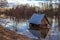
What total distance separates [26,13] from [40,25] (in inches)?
335

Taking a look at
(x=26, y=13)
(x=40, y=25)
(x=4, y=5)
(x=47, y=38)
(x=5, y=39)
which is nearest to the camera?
(x=5, y=39)

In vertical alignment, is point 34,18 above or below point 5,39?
below

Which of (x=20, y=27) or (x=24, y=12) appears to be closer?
(x=20, y=27)

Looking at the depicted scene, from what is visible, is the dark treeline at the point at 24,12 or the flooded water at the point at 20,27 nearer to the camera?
the flooded water at the point at 20,27

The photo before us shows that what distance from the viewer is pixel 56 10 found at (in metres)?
21.9

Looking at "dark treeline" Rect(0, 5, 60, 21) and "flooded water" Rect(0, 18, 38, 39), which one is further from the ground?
"flooded water" Rect(0, 18, 38, 39)

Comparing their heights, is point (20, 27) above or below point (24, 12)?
above

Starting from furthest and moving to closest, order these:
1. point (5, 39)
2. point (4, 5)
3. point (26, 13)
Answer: point (4, 5) < point (26, 13) < point (5, 39)

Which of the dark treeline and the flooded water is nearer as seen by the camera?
the flooded water

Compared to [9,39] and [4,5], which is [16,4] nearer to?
[4,5]

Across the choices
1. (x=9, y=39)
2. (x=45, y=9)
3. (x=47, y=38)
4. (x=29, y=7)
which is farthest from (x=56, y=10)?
(x=9, y=39)

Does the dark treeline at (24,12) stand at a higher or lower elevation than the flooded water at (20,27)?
lower

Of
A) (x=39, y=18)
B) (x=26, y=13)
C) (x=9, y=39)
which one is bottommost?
(x=26, y=13)

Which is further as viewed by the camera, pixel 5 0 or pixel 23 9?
pixel 5 0
